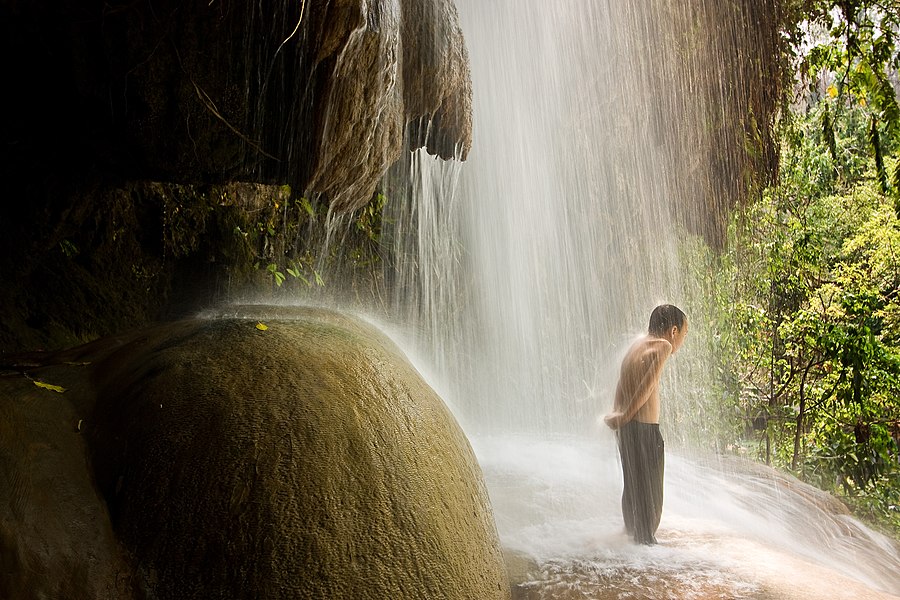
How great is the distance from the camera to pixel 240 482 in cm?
221

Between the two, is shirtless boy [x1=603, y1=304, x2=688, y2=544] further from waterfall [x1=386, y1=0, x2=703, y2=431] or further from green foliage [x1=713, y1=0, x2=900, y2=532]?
green foliage [x1=713, y1=0, x2=900, y2=532]

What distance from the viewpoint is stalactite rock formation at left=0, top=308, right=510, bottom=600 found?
2.03 meters

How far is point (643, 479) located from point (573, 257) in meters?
6.11

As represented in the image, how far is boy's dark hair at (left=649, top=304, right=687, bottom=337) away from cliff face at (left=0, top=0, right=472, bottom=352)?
7.01 ft

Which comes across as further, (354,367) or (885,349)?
(885,349)

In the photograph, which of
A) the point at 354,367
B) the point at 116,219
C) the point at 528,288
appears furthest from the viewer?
the point at 528,288

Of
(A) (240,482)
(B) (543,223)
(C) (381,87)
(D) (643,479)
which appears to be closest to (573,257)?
(B) (543,223)

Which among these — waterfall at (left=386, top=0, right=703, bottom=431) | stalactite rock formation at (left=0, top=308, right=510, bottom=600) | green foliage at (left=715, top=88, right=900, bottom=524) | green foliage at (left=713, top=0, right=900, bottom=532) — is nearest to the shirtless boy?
stalactite rock formation at (left=0, top=308, right=510, bottom=600)

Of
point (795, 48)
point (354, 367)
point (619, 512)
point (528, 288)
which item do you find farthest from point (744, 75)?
point (354, 367)

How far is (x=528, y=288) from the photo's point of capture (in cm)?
996

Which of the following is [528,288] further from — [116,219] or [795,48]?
[116,219]

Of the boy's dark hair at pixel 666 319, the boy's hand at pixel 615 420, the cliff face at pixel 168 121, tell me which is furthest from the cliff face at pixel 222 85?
the boy's hand at pixel 615 420

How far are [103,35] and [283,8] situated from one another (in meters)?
0.96

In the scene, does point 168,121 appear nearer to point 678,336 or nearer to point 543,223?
point 678,336
